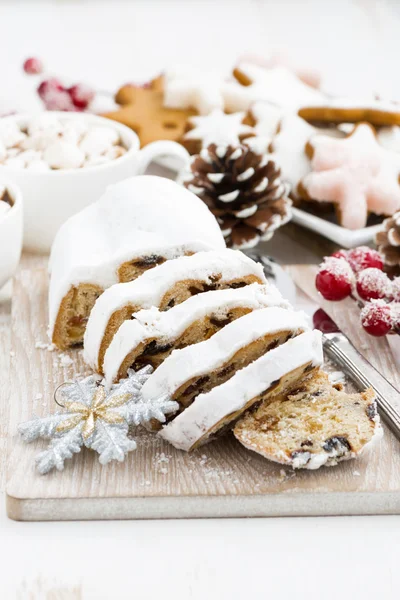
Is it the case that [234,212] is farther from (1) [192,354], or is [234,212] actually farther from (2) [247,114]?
(1) [192,354]

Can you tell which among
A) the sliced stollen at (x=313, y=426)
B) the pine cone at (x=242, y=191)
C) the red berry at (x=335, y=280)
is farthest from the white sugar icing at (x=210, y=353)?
the pine cone at (x=242, y=191)

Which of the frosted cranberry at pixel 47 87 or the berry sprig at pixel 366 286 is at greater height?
the berry sprig at pixel 366 286

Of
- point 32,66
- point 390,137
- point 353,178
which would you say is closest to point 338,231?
point 353,178

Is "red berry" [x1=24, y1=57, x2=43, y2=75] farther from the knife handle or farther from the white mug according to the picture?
the knife handle

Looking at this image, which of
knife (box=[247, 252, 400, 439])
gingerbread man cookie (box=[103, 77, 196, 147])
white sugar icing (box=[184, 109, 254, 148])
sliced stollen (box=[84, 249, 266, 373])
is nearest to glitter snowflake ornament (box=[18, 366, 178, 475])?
sliced stollen (box=[84, 249, 266, 373])

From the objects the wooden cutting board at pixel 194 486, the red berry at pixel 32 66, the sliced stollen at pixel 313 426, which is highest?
the sliced stollen at pixel 313 426

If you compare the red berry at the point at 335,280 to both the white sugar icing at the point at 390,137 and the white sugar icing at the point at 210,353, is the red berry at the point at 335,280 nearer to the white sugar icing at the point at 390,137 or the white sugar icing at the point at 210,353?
the white sugar icing at the point at 210,353

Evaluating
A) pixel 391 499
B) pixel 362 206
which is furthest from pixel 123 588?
pixel 362 206

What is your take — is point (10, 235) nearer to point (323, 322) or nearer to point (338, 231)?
point (323, 322)
